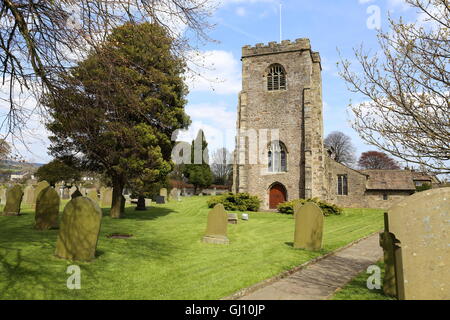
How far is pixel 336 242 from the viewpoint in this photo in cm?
1069

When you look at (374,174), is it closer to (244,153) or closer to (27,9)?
(244,153)

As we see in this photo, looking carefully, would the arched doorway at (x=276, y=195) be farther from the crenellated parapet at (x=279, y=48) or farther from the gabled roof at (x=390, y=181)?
the gabled roof at (x=390, y=181)

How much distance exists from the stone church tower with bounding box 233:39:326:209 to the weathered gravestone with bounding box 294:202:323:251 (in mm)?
14064

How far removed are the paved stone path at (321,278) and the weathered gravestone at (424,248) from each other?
4.85 ft

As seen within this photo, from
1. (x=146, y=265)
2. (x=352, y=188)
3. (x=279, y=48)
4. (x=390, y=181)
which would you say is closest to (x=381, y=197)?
(x=390, y=181)

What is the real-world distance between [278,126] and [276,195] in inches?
221

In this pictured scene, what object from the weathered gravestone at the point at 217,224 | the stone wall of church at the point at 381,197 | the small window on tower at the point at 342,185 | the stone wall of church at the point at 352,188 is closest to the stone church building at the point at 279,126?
the stone wall of church at the point at 352,188

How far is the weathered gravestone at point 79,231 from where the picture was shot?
667 centimetres

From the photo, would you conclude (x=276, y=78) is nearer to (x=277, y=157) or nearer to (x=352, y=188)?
(x=277, y=157)

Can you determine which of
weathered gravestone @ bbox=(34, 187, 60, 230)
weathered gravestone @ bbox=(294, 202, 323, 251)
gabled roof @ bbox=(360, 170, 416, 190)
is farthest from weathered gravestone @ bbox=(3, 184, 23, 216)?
gabled roof @ bbox=(360, 170, 416, 190)

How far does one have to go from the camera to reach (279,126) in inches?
977

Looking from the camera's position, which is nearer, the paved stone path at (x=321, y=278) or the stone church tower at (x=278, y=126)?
the paved stone path at (x=321, y=278)
